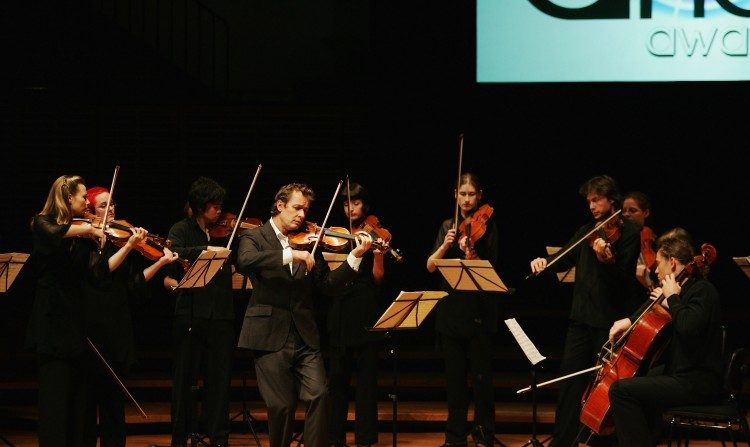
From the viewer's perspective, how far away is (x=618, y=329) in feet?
16.4

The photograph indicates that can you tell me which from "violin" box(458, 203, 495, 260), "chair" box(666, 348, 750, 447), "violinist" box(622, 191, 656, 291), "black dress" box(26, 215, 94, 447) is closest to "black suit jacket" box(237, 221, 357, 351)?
"black dress" box(26, 215, 94, 447)

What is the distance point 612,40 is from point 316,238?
3688mm

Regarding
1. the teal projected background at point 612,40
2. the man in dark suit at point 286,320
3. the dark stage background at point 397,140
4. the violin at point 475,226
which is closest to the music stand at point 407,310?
the man in dark suit at point 286,320

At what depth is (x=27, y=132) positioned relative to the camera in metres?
8.66

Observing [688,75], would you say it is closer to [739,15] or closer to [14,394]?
[739,15]

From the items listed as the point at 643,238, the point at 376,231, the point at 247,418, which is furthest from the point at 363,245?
the point at 643,238

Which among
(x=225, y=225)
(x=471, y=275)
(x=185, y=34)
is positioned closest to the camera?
(x=471, y=275)

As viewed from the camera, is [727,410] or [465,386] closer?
[727,410]

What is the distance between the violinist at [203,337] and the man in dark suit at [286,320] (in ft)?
3.18

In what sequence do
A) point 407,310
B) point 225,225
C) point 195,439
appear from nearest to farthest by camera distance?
point 407,310, point 195,439, point 225,225

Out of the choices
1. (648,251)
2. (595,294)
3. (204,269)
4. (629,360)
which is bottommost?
(629,360)

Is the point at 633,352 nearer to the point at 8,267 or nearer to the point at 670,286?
the point at 670,286

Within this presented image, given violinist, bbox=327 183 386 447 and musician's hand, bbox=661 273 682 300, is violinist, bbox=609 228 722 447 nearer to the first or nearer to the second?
musician's hand, bbox=661 273 682 300

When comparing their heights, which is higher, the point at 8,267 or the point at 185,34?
the point at 185,34
